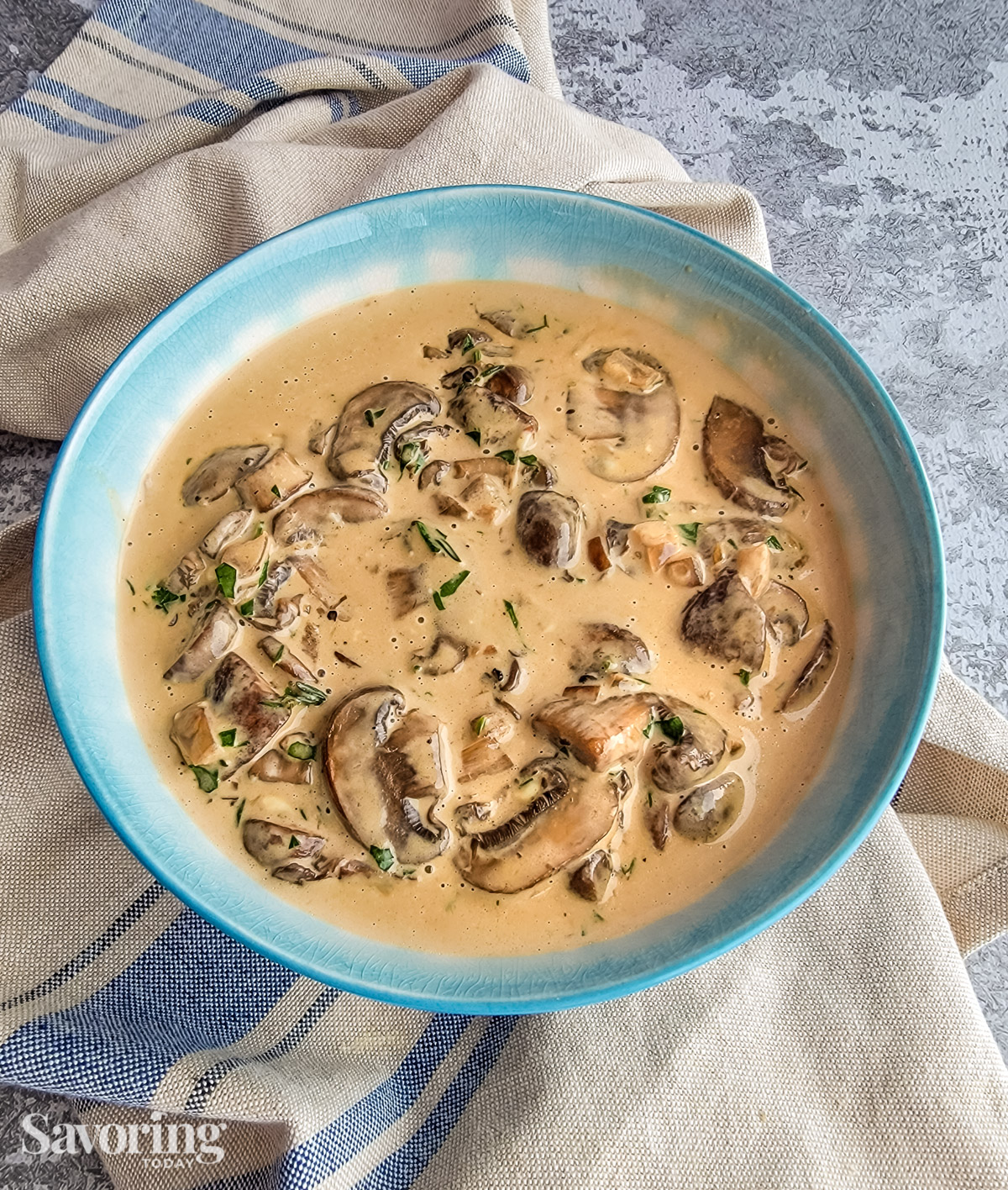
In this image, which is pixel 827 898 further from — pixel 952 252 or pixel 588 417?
pixel 952 252

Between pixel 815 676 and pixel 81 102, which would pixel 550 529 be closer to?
pixel 815 676

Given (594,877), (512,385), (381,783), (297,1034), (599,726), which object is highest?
(512,385)

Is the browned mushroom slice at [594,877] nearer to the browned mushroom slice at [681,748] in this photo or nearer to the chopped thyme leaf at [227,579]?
the browned mushroom slice at [681,748]

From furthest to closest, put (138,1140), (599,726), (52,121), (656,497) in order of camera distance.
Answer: (52,121) → (138,1140) → (656,497) → (599,726)

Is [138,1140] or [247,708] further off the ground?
[247,708]

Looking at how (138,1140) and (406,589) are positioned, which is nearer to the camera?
(406,589)

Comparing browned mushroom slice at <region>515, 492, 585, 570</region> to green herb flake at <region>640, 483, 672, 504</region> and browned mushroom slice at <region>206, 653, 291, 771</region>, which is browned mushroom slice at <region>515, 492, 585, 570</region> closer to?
green herb flake at <region>640, 483, 672, 504</region>

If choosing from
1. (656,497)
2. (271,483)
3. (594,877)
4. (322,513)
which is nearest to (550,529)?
(656,497)
